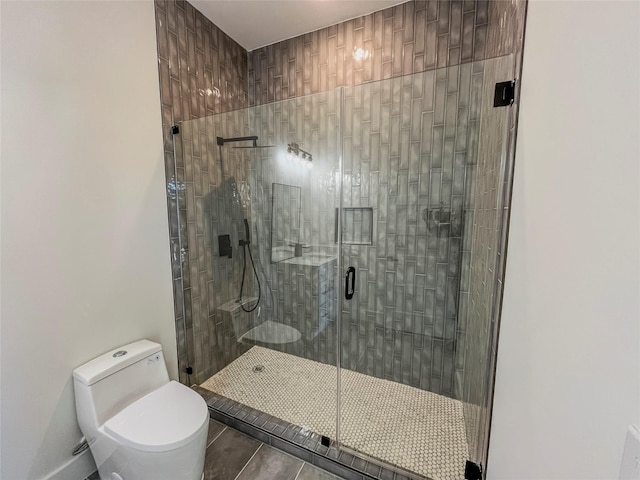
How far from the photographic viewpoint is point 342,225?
215 cm

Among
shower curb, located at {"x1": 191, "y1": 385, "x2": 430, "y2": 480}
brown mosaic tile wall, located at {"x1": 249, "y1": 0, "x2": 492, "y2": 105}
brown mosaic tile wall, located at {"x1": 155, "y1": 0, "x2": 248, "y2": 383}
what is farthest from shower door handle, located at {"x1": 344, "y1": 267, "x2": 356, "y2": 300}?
brown mosaic tile wall, located at {"x1": 249, "y1": 0, "x2": 492, "y2": 105}

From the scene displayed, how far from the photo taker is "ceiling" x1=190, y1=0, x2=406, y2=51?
73.4 inches

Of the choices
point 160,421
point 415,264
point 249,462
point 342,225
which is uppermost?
point 342,225

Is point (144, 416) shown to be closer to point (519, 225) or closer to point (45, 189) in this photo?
point (45, 189)

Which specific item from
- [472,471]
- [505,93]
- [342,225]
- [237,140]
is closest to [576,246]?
[505,93]

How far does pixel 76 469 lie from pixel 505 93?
9.00 feet

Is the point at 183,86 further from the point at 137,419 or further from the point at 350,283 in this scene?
the point at 137,419

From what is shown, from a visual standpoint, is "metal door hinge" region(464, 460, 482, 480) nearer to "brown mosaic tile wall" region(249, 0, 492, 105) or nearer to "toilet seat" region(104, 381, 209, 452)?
"toilet seat" region(104, 381, 209, 452)

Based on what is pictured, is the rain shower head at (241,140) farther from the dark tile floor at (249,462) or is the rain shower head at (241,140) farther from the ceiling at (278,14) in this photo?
the dark tile floor at (249,462)

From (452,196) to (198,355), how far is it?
7.54 ft

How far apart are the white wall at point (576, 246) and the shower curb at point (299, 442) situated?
0.75 meters

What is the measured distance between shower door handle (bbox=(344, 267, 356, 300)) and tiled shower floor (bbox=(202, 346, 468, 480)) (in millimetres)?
686

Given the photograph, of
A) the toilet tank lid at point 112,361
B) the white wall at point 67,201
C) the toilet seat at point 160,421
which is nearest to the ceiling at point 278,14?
the white wall at point 67,201

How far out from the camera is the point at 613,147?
487 mm
